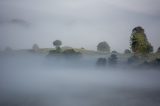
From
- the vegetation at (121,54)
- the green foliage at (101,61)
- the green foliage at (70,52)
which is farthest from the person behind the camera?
the green foliage at (70,52)

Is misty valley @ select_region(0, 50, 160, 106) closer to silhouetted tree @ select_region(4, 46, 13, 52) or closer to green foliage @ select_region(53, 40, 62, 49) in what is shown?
silhouetted tree @ select_region(4, 46, 13, 52)

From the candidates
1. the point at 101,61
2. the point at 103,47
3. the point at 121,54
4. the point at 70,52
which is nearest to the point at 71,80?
→ the point at 70,52

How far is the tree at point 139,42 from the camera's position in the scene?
676 centimetres

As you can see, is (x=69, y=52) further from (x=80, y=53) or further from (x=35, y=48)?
(x=35, y=48)

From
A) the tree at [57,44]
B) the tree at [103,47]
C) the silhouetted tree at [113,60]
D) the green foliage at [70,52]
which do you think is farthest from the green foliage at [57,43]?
the silhouetted tree at [113,60]

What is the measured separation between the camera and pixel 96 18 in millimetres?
7117

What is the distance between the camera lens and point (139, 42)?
22.6 ft

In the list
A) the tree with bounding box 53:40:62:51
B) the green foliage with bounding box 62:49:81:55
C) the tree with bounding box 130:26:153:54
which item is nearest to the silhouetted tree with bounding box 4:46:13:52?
the tree with bounding box 53:40:62:51

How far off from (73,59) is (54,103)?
923 mm

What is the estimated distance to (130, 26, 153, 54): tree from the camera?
676cm

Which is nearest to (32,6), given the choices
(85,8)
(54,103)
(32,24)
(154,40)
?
(32,24)

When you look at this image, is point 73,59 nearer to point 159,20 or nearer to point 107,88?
point 107,88

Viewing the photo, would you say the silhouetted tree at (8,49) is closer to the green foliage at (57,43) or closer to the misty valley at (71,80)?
the misty valley at (71,80)

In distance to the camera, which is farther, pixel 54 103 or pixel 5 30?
pixel 5 30
